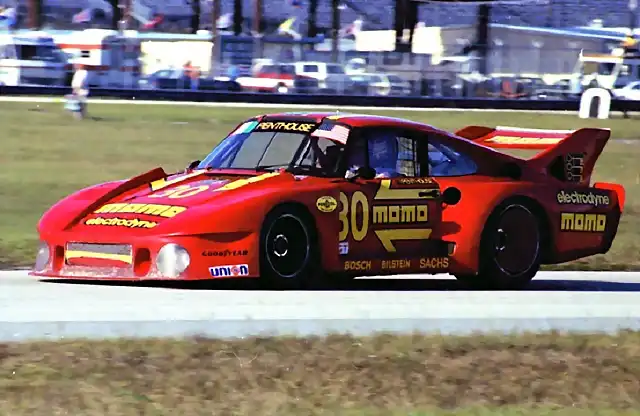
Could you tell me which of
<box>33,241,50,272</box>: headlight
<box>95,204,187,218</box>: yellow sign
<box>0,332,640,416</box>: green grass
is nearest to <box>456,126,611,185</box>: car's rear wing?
<box>95,204,187,218</box>: yellow sign

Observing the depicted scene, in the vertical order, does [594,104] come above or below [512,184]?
below

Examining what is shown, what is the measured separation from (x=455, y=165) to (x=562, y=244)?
40.0 inches

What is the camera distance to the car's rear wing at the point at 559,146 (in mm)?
11055

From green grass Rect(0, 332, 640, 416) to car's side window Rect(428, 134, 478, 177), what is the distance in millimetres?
3022

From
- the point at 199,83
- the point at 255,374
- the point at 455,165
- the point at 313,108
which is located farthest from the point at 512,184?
the point at 199,83

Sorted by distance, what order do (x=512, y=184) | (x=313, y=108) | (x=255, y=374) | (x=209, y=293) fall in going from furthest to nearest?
(x=313, y=108)
(x=512, y=184)
(x=209, y=293)
(x=255, y=374)

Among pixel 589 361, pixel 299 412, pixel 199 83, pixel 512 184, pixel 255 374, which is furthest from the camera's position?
pixel 199 83

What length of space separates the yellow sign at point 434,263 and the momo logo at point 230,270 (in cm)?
152

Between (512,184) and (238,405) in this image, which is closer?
(238,405)

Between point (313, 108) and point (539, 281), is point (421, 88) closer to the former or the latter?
point (313, 108)

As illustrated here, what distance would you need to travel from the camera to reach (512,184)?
34.6ft

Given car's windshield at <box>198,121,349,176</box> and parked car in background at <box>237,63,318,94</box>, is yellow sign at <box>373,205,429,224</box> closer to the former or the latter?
car's windshield at <box>198,121,349,176</box>

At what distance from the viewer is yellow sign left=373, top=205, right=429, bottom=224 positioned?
9.98 m

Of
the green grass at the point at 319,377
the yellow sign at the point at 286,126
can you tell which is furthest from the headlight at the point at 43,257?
the green grass at the point at 319,377
